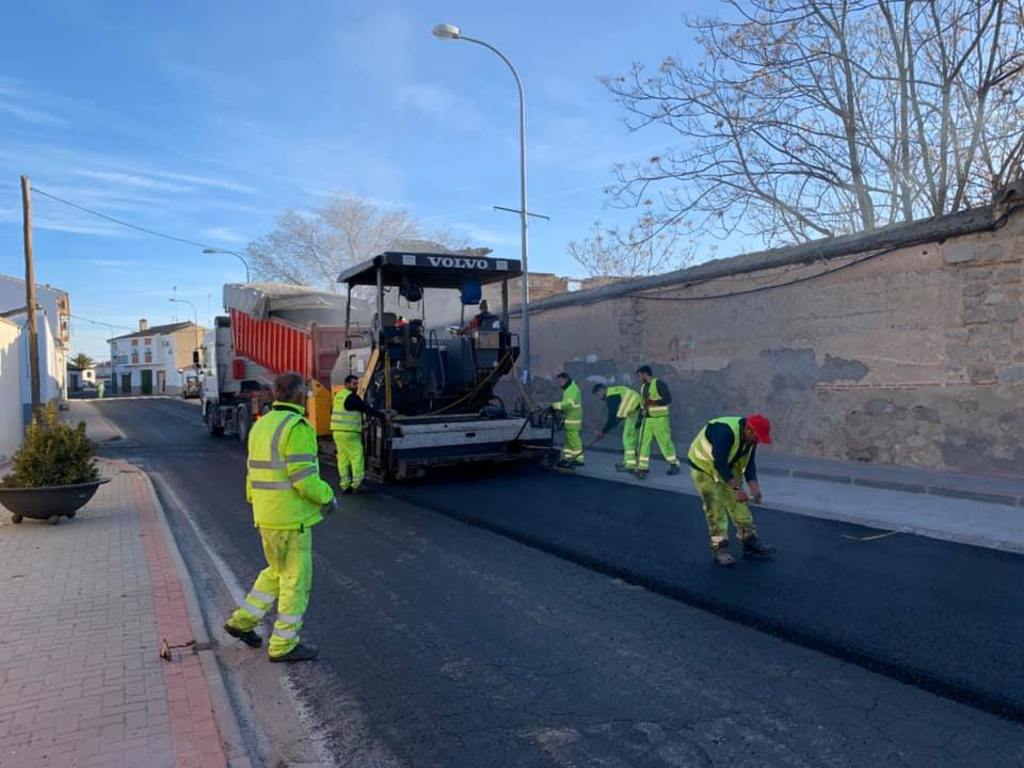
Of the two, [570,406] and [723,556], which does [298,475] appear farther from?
[570,406]

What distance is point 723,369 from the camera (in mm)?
13344

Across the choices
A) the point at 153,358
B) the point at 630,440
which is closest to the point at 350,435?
the point at 630,440

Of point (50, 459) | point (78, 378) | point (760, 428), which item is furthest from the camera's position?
point (78, 378)

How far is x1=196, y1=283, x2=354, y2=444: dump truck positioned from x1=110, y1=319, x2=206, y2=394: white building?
56.6 metres

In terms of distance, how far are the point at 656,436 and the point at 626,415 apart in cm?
56

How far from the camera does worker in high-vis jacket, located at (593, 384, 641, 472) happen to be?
11.4 metres

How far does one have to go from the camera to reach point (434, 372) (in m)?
11.8

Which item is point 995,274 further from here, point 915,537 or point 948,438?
point 915,537

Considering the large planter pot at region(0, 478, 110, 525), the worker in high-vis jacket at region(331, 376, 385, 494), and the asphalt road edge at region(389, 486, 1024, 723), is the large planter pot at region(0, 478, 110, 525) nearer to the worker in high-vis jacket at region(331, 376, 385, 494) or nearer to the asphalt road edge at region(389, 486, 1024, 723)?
the worker in high-vis jacket at region(331, 376, 385, 494)

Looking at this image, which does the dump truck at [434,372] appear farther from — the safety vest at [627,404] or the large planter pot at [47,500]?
the large planter pot at [47,500]

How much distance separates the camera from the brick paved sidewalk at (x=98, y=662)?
3395mm

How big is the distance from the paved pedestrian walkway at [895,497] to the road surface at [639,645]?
1.67 ft

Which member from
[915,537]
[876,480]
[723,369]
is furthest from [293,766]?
[723,369]

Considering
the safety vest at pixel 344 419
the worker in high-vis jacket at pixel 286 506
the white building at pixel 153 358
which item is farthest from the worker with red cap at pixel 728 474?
the white building at pixel 153 358
